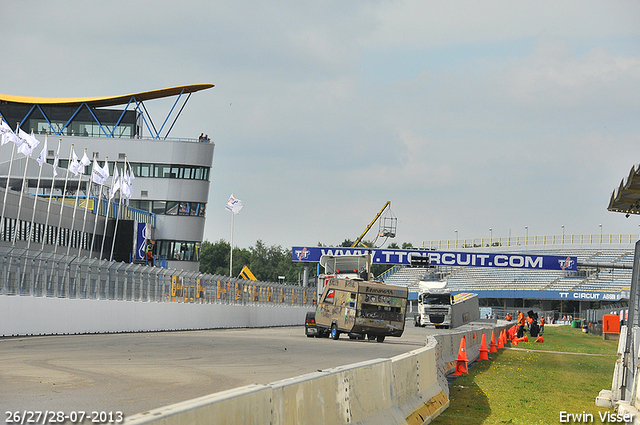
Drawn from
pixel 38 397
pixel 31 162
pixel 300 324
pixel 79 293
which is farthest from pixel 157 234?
pixel 38 397

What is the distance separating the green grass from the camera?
37.0ft

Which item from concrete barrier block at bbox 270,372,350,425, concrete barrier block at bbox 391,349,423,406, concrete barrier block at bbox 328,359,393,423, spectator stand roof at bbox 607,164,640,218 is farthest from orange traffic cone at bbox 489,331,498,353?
concrete barrier block at bbox 270,372,350,425

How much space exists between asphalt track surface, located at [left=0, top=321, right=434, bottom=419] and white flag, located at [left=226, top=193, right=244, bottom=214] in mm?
43656

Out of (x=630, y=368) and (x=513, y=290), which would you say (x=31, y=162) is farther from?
(x=630, y=368)

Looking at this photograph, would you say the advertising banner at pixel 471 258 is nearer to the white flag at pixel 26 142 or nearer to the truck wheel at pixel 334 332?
the white flag at pixel 26 142

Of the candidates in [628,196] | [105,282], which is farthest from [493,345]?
[628,196]

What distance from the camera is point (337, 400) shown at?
7.20 meters

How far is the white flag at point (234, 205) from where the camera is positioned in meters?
67.5

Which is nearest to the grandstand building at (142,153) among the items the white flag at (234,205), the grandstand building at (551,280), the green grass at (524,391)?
the white flag at (234,205)

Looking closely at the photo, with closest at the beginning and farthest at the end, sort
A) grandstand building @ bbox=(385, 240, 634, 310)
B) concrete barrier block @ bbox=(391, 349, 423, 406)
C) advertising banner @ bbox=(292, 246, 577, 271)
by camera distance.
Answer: concrete barrier block @ bbox=(391, 349, 423, 406), advertising banner @ bbox=(292, 246, 577, 271), grandstand building @ bbox=(385, 240, 634, 310)

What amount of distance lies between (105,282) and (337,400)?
74.2 feet

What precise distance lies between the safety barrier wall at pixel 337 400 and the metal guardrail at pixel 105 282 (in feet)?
49.6

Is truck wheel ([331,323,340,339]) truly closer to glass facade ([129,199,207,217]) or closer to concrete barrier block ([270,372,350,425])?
concrete barrier block ([270,372,350,425])

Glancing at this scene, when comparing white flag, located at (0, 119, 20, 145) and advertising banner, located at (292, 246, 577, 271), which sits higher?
white flag, located at (0, 119, 20, 145)
